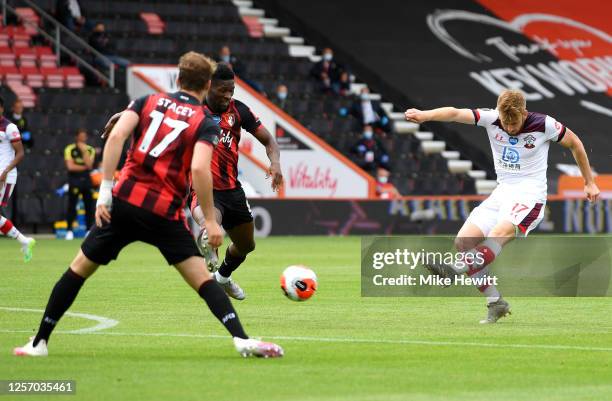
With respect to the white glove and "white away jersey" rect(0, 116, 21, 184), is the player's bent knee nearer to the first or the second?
the white glove

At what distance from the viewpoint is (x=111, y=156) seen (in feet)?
26.1

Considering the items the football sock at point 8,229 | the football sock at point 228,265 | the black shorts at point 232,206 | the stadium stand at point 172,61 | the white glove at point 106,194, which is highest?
the white glove at point 106,194

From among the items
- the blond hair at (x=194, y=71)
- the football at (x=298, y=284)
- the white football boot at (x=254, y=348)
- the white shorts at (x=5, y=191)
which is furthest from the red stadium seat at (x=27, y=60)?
the white football boot at (x=254, y=348)

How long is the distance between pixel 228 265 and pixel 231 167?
3.28 ft

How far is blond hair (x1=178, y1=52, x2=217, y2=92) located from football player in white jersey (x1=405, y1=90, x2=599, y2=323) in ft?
10.1

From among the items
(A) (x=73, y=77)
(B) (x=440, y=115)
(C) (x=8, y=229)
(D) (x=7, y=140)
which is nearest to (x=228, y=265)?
(B) (x=440, y=115)

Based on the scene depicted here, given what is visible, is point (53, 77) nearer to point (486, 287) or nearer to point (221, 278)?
point (221, 278)

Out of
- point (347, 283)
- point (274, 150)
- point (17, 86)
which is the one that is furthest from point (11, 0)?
point (274, 150)

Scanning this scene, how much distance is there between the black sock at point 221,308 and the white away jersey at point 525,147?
3.74 meters

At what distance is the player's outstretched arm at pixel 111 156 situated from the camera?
794cm

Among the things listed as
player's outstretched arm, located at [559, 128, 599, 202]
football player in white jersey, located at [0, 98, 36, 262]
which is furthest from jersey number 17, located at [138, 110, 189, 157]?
football player in white jersey, located at [0, 98, 36, 262]

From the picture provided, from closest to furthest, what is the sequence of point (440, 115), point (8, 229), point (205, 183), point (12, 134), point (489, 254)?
point (205, 183)
point (440, 115)
point (489, 254)
point (12, 134)
point (8, 229)

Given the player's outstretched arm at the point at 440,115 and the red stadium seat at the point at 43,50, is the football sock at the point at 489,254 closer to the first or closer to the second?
the player's outstretched arm at the point at 440,115

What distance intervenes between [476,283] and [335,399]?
4.66 m
